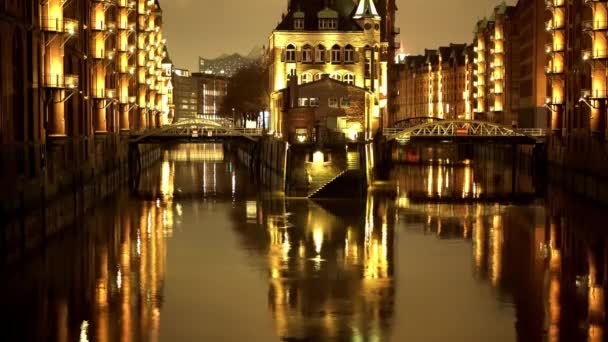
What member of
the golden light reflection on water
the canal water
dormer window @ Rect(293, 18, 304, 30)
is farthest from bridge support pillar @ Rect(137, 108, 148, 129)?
the golden light reflection on water

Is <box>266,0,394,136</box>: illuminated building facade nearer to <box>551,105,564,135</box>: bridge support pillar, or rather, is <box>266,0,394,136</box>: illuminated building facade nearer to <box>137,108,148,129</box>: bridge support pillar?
<box>137,108,148,129</box>: bridge support pillar

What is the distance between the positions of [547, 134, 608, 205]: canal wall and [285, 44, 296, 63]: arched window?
2420 cm

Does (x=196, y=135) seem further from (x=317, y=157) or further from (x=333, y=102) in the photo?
(x=317, y=157)

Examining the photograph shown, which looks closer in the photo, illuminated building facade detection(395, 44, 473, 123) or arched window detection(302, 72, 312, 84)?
arched window detection(302, 72, 312, 84)

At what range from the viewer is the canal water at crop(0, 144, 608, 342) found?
28.6 metres

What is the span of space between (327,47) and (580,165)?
109 ft

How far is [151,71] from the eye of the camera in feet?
386

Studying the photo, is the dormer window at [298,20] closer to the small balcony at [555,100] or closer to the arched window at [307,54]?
the arched window at [307,54]

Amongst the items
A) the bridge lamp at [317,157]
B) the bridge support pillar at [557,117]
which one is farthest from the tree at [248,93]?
the bridge lamp at [317,157]

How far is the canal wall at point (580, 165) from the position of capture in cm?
5914

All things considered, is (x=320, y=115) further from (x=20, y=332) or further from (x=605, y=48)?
(x=20, y=332)

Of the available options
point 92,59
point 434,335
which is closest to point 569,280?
point 434,335

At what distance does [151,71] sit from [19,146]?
76000 millimetres

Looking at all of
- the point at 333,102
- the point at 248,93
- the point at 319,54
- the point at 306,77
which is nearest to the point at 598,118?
the point at 333,102
